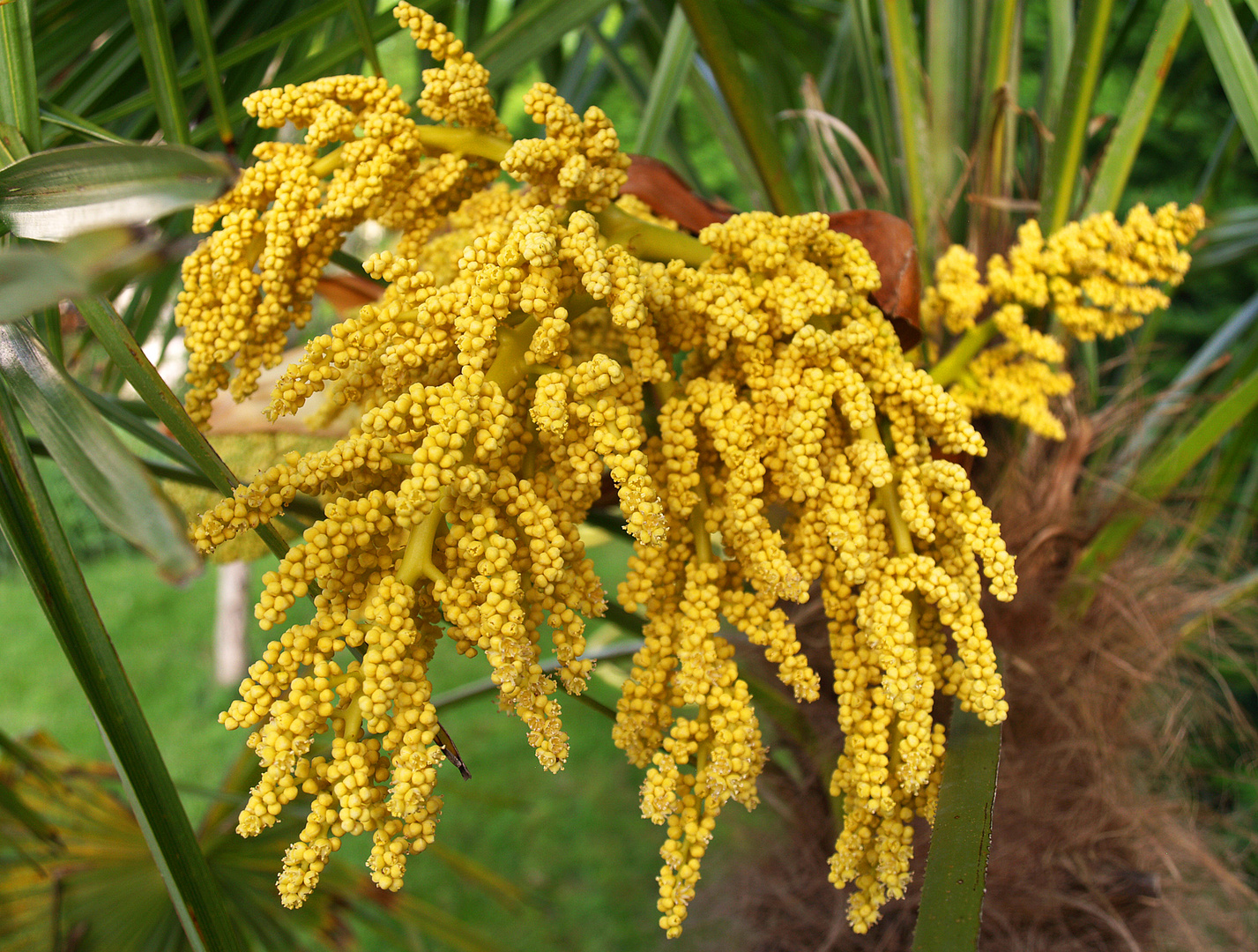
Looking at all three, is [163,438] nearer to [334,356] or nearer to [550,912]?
[334,356]

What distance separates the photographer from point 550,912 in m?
2.12

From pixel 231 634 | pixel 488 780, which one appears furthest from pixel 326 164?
pixel 231 634

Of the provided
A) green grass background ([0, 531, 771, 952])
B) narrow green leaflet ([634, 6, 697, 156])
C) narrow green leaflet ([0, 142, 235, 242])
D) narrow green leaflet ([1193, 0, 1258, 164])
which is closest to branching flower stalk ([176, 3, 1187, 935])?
narrow green leaflet ([0, 142, 235, 242])

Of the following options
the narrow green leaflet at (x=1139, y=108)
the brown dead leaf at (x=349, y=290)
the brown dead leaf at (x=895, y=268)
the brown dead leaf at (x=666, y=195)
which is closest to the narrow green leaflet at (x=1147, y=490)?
the narrow green leaflet at (x=1139, y=108)

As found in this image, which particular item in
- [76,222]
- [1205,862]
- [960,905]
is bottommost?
[1205,862]

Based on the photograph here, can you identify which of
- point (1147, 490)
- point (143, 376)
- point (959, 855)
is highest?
point (143, 376)

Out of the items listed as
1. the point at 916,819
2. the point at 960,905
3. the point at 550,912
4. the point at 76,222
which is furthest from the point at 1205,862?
the point at 550,912

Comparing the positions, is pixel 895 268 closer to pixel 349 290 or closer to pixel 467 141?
pixel 467 141

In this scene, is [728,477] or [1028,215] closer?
[728,477]

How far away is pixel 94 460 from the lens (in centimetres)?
31

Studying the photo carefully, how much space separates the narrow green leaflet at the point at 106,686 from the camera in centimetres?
44

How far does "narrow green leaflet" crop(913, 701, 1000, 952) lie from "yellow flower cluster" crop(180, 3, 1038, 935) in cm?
2

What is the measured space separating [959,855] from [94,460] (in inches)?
17.8

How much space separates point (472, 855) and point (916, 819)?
1978mm
